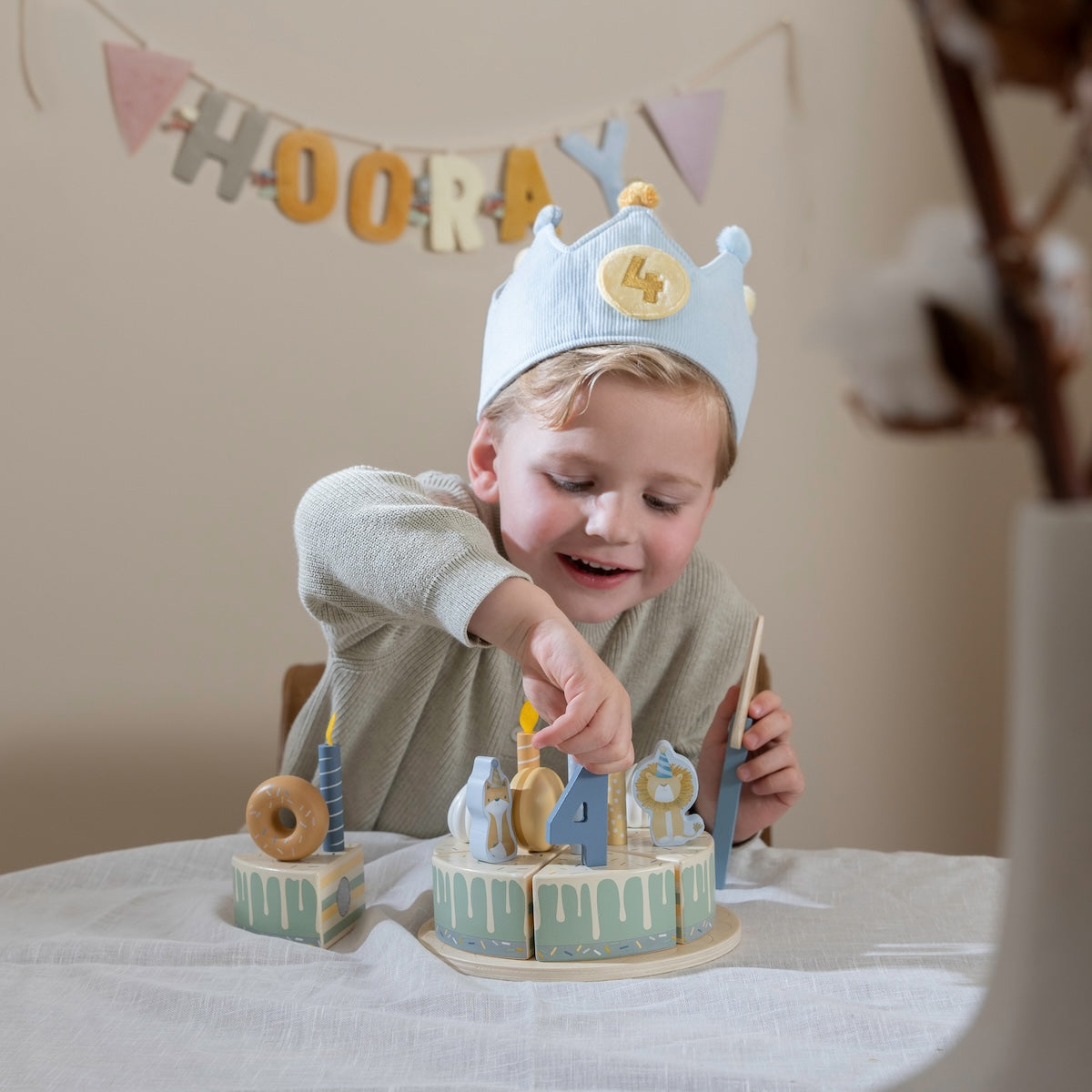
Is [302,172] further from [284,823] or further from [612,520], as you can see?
[284,823]

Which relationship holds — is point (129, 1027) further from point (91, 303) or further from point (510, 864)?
point (91, 303)

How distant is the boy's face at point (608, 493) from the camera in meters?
1.00

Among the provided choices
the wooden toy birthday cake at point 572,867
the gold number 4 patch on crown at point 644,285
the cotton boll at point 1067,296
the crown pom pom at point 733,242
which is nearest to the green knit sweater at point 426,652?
the wooden toy birthday cake at point 572,867

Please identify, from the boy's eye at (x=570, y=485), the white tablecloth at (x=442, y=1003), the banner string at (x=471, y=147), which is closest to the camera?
the white tablecloth at (x=442, y=1003)

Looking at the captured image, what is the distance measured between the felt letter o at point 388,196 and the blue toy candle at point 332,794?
0.96m

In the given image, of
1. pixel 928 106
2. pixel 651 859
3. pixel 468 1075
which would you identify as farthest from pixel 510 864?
pixel 928 106

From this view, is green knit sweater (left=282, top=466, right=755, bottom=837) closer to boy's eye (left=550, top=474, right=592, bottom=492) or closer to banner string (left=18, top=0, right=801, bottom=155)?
boy's eye (left=550, top=474, right=592, bottom=492)

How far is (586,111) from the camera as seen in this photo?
67.6 inches

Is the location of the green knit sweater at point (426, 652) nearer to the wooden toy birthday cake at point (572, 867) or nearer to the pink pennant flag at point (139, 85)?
the wooden toy birthday cake at point (572, 867)

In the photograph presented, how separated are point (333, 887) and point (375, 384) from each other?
1.00 meters

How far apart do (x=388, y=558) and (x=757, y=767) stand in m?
0.35

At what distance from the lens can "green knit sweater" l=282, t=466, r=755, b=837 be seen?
33.6 inches

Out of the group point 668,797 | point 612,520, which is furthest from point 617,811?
point 612,520

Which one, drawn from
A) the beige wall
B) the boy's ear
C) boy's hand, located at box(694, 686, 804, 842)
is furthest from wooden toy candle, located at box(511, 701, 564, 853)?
the beige wall
